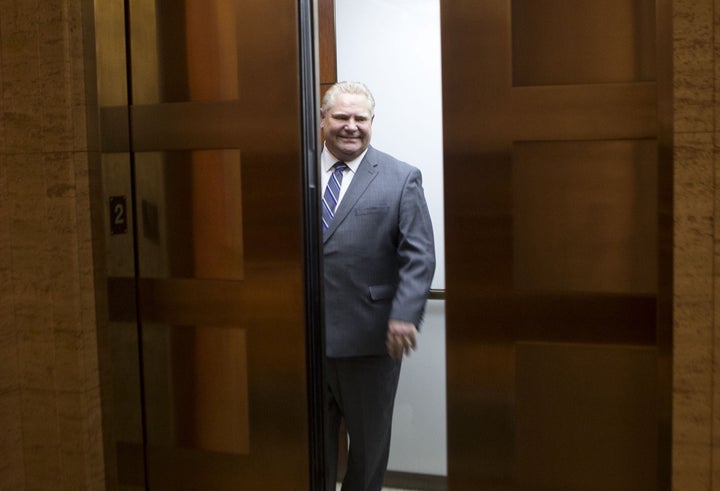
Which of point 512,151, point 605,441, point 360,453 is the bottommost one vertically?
point 360,453

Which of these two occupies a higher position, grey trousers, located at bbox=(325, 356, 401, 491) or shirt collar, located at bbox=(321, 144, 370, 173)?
shirt collar, located at bbox=(321, 144, 370, 173)

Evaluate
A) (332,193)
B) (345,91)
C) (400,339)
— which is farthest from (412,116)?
(400,339)

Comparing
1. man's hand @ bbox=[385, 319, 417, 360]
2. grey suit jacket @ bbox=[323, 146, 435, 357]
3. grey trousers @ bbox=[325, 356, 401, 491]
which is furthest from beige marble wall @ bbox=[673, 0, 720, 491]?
grey trousers @ bbox=[325, 356, 401, 491]

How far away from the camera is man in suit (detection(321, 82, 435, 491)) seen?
2.67m

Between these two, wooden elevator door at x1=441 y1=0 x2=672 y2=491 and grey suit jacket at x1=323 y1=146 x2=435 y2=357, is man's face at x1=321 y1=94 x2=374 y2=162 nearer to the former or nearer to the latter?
grey suit jacket at x1=323 y1=146 x2=435 y2=357

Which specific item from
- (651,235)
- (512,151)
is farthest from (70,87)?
(651,235)

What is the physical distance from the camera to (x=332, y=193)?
2785 mm

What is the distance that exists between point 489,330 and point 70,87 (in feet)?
4.10

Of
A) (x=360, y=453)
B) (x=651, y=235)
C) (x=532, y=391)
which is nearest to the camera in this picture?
(x=651, y=235)

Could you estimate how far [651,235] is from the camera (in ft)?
6.00

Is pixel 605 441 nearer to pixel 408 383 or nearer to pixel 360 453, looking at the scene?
pixel 360 453

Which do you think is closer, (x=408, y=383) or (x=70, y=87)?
(x=70, y=87)

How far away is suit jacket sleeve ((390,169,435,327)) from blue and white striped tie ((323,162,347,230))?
24 centimetres

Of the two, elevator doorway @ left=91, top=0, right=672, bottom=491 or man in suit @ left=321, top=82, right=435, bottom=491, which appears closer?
elevator doorway @ left=91, top=0, right=672, bottom=491
